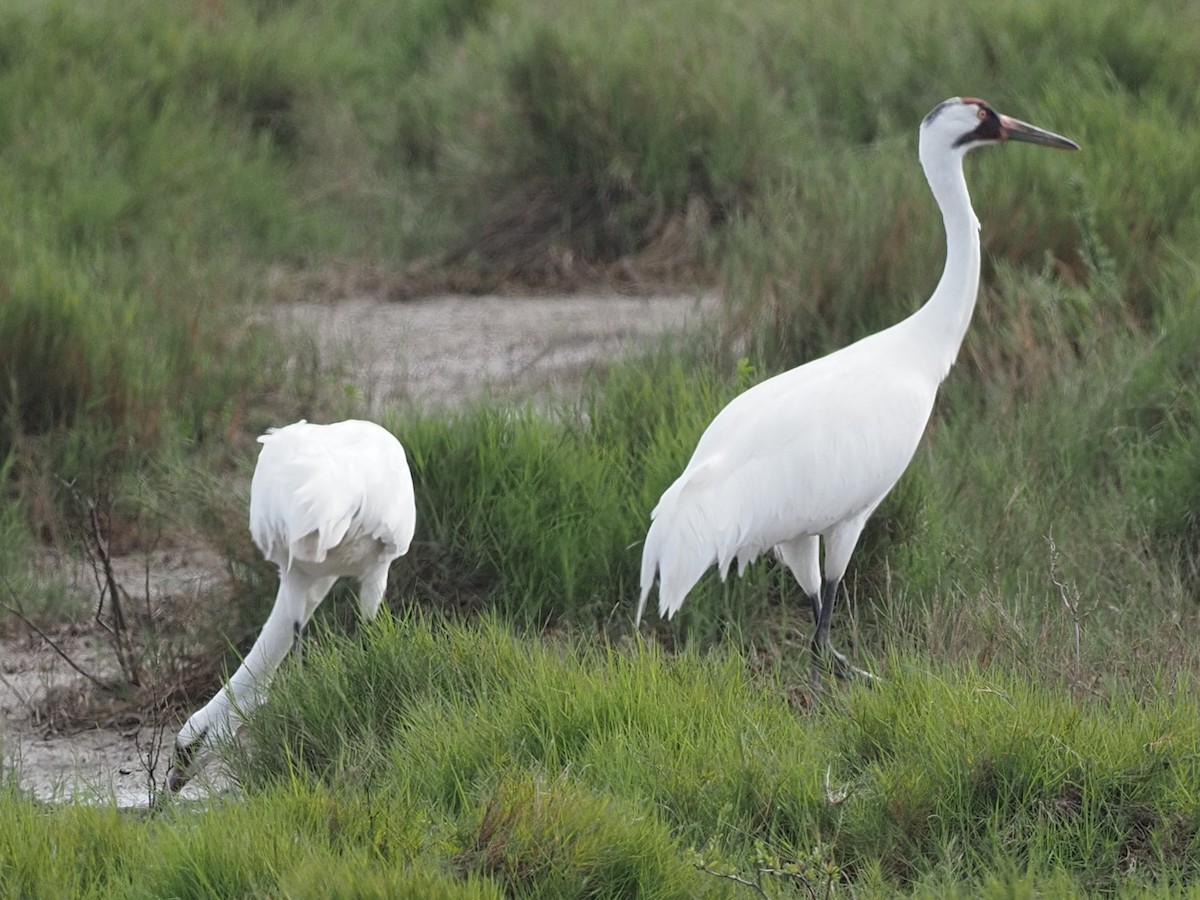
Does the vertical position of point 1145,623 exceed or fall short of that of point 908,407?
it falls short

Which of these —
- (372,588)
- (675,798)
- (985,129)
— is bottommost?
(372,588)

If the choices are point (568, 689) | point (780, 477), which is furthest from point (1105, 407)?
point (568, 689)

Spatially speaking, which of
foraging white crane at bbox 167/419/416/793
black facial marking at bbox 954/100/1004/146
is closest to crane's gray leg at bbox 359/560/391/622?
foraging white crane at bbox 167/419/416/793

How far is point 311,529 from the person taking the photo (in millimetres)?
4176

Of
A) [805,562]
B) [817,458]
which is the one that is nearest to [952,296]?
[817,458]

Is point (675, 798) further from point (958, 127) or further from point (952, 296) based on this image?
point (958, 127)

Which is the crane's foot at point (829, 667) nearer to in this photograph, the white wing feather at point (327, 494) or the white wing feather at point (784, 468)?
the white wing feather at point (784, 468)

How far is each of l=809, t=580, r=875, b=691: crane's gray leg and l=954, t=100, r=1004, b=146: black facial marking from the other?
134 cm

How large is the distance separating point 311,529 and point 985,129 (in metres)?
2.29

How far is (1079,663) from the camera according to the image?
3986 mm

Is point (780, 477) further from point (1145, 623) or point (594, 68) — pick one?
point (594, 68)

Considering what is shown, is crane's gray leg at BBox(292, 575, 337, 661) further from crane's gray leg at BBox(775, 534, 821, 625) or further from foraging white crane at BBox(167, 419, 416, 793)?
crane's gray leg at BBox(775, 534, 821, 625)

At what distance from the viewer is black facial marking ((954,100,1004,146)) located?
5.12 m

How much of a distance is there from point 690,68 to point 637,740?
6.29 m
